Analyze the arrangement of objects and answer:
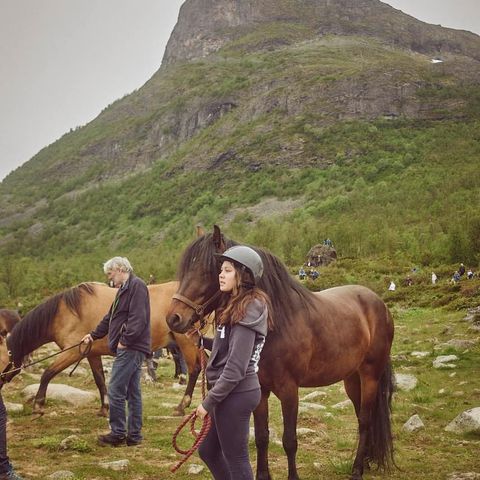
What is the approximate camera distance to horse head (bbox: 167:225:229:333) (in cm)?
422

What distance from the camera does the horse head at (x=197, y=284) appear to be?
166 inches

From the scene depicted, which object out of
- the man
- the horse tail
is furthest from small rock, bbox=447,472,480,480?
the man

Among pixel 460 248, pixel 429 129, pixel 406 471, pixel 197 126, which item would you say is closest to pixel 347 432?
pixel 406 471

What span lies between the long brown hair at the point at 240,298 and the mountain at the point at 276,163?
126 ft

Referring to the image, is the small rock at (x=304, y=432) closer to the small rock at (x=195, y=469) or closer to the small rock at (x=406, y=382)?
the small rock at (x=195, y=469)

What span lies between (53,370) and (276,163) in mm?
95304

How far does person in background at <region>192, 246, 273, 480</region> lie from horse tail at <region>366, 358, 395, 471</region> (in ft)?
8.37

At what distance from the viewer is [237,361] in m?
3.35

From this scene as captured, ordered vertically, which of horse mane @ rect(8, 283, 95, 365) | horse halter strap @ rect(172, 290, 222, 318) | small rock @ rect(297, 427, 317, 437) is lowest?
small rock @ rect(297, 427, 317, 437)

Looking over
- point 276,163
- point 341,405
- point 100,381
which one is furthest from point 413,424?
point 276,163

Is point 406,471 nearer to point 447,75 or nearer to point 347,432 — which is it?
point 347,432

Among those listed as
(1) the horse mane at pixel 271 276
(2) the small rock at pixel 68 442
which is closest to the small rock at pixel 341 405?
(1) the horse mane at pixel 271 276

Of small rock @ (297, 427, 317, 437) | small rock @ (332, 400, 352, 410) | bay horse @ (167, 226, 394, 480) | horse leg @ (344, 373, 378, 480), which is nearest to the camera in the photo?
bay horse @ (167, 226, 394, 480)

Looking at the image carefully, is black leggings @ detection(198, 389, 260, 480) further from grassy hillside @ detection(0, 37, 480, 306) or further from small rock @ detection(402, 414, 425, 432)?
grassy hillside @ detection(0, 37, 480, 306)
